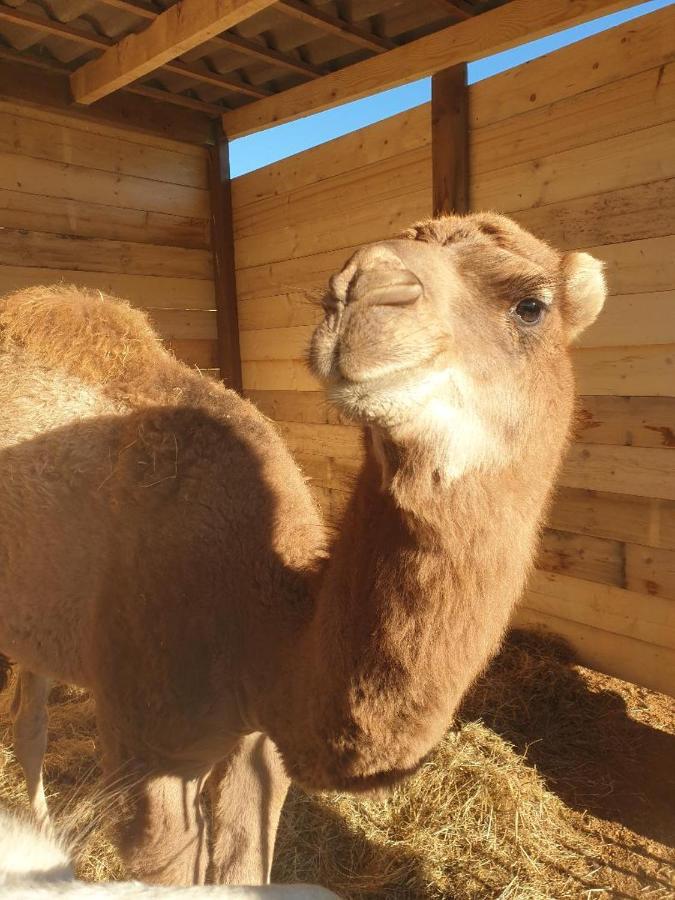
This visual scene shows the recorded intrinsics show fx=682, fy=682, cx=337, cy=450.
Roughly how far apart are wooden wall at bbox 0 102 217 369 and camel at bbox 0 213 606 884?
2.72 m

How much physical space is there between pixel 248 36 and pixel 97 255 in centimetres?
201

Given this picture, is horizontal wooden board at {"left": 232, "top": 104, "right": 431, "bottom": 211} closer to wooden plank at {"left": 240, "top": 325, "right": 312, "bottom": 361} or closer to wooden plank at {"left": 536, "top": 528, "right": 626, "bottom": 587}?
wooden plank at {"left": 240, "top": 325, "right": 312, "bottom": 361}

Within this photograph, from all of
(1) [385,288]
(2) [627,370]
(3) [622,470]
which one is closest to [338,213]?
(2) [627,370]

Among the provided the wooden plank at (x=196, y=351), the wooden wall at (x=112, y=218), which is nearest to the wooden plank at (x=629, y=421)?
the wooden plank at (x=196, y=351)

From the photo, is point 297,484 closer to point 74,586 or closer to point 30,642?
point 74,586

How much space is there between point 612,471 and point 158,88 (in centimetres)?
470

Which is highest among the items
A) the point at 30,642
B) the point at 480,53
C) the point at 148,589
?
the point at 480,53

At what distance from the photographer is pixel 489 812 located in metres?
3.18

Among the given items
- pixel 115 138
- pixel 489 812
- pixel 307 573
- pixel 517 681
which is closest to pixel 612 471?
pixel 517 681

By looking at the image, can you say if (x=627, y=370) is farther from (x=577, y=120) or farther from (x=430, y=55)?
(x=430, y=55)

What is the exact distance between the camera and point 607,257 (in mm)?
3666

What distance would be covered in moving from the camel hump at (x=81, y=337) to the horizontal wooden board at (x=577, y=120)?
2527 mm

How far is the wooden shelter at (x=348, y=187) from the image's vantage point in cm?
359

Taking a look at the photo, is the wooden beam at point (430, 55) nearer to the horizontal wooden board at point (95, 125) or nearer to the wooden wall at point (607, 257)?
the wooden wall at point (607, 257)
